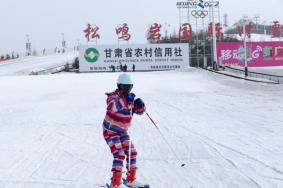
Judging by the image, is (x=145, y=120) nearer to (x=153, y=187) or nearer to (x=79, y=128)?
(x=79, y=128)

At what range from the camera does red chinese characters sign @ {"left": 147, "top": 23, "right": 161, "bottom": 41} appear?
48.8 m

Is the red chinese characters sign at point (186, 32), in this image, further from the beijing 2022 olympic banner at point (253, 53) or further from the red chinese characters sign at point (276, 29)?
the red chinese characters sign at point (276, 29)

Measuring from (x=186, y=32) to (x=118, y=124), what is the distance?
42.6m

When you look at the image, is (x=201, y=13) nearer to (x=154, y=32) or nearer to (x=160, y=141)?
(x=154, y=32)

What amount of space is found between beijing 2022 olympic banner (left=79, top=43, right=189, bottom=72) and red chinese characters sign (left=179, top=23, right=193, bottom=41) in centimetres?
165

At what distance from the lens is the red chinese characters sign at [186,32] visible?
4677 centimetres

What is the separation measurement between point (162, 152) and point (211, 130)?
2.85 metres

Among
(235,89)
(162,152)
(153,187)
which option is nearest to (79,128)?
(162,152)

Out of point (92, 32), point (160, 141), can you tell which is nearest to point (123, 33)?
point (92, 32)

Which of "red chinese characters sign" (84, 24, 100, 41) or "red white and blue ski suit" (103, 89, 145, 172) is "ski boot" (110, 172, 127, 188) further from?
"red chinese characters sign" (84, 24, 100, 41)

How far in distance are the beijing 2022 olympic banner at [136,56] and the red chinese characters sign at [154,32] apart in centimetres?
333

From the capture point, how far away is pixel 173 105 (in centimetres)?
1700

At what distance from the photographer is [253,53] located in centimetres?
4756

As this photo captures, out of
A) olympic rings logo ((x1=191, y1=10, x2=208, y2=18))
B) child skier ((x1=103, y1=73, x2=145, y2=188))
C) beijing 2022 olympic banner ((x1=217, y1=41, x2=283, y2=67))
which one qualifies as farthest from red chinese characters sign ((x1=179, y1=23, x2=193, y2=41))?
child skier ((x1=103, y1=73, x2=145, y2=188))
